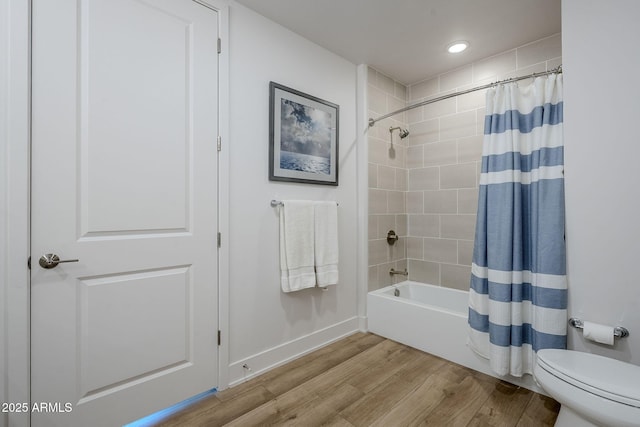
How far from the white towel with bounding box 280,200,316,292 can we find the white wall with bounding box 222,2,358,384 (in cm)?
7

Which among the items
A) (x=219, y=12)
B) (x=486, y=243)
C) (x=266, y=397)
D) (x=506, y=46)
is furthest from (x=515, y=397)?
(x=219, y=12)

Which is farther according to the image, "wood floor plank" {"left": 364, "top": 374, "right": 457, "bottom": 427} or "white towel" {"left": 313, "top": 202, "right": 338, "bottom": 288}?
"white towel" {"left": 313, "top": 202, "right": 338, "bottom": 288}

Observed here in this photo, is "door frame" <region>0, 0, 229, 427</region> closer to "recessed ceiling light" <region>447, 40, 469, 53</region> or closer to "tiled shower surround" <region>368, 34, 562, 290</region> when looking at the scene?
"tiled shower surround" <region>368, 34, 562, 290</region>

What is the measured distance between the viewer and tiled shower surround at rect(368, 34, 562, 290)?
8.55ft

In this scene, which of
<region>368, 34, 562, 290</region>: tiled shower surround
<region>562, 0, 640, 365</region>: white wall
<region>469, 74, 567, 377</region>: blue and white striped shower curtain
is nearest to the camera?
<region>562, 0, 640, 365</region>: white wall

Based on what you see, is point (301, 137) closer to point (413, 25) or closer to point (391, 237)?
point (413, 25)

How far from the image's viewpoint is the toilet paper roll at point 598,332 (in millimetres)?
1404

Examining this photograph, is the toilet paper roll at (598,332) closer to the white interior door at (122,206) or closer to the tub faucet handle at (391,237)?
the tub faucet handle at (391,237)

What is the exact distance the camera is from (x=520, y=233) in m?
1.77

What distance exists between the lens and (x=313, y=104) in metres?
2.24

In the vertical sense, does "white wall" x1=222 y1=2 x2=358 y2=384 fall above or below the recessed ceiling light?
below

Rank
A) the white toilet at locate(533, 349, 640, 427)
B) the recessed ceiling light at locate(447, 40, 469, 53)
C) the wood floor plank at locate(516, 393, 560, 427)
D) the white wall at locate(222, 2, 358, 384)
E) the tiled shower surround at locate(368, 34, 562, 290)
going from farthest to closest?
the tiled shower surround at locate(368, 34, 562, 290), the recessed ceiling light at locate(447, 40, 469, 53), the white wall at locate(222, 2, 358, 384), the wood floor plank at locate(516, 393, 560, 427), the white toilet at locate(533, 349, 640, 427)

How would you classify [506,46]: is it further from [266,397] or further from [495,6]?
[266,397]

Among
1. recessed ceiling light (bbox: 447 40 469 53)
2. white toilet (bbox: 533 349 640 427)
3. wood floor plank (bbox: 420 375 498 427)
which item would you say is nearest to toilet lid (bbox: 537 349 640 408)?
white toilet (bbox: 533 349 640 427)
